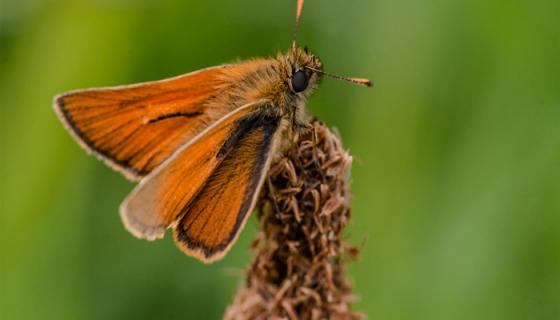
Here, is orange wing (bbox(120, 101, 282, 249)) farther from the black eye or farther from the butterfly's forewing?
the black eye

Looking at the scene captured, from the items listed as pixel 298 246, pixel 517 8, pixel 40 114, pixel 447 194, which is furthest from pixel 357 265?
pixel 40 114

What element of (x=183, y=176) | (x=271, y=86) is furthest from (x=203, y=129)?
(x=271, y=86)

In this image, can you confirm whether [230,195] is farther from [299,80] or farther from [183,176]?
[299,80]

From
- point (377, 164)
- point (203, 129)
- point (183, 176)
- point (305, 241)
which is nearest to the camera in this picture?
point (305, 241)

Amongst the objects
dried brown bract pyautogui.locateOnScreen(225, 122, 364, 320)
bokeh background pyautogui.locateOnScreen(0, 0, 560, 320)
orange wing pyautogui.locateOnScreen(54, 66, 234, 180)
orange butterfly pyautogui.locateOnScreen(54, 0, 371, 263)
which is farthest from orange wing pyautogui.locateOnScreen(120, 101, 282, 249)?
bokeh background pyautogui.locateOnScreen(0, 0, 560, 320)

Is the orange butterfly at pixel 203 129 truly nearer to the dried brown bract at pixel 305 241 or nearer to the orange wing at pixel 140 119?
the orange wing at pixel 140 119

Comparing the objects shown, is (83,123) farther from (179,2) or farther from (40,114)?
(179,2)

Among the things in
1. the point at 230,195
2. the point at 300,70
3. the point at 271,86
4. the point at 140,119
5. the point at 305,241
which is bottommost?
the point at 305,241
